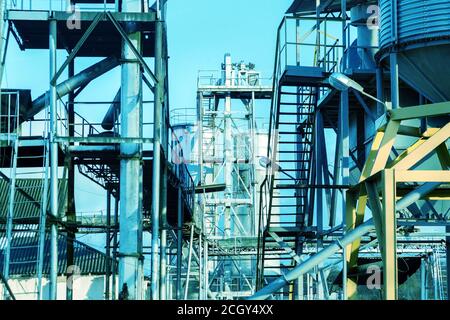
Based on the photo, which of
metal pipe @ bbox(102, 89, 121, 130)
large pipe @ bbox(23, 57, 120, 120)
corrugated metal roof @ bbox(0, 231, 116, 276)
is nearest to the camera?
large pipe @ bbox(23, 57, 120, 120)

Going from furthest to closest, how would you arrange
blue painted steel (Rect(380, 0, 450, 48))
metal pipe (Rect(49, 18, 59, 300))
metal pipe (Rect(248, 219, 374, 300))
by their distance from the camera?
metal pipe (Rect(49, 18, 59, 300)), blue painted steel (Rect(380, 0, 450, 48)), metal pipe (Rect(248, 219, 374, 300))

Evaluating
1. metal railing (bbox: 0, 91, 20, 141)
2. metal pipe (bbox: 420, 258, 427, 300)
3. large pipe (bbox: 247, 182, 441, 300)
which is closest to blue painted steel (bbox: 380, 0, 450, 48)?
large pipe (bbox: 247, 182, 441, 300)

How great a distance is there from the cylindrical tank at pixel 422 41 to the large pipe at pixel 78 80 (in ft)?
26.7

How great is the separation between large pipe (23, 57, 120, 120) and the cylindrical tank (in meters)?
8.12

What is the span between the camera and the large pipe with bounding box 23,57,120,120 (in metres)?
25.3

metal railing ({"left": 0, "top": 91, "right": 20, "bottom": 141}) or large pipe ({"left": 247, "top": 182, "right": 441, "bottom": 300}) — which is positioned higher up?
metal railing ({"left": 0, "top": 91, "right": 20, "bottom": 141})

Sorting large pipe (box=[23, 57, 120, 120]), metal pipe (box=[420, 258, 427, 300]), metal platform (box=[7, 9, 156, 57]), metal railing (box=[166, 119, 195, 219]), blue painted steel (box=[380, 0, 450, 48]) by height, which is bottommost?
metal pipe (box=[420, 258, 427, 300])

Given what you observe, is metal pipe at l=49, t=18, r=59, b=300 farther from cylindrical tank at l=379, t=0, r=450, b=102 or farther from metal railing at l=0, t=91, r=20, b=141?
cylindrical tank at l=379, t=0, r=450, b=102

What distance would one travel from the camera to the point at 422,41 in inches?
843

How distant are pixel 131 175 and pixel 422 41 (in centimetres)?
849

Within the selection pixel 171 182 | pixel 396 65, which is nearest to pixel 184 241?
pixel 171 182

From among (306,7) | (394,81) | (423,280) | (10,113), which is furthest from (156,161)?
(423,280)

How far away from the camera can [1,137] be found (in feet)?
79.9

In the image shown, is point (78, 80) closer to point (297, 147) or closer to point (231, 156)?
point (297, 147)
